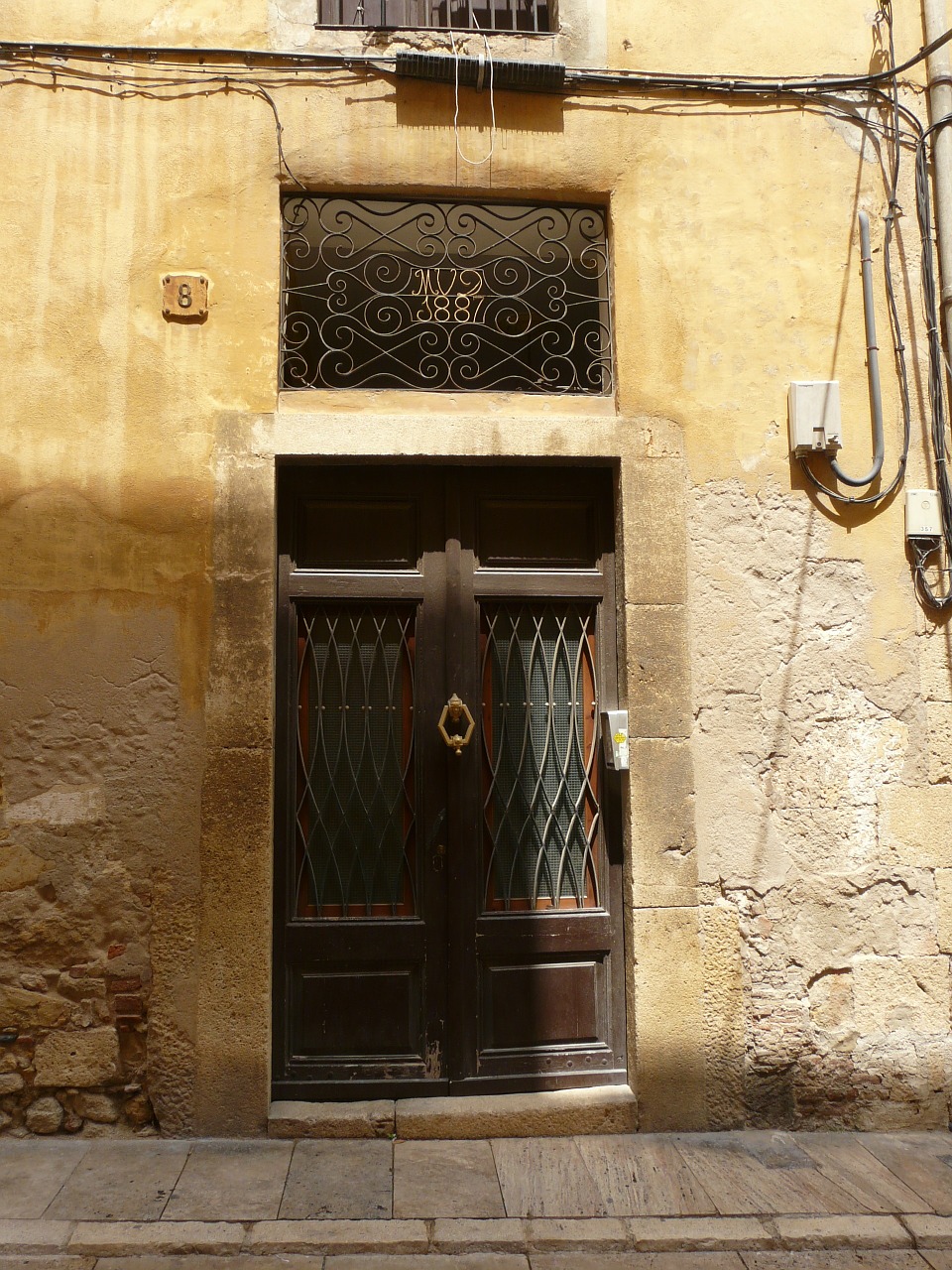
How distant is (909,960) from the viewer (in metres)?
4.10

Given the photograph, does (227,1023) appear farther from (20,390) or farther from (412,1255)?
(20,390)

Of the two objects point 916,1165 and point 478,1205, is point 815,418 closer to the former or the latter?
point 916,1165

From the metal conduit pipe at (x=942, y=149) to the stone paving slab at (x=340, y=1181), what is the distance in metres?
4.03

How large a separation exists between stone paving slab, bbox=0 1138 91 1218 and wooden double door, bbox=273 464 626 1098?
816 millimetres

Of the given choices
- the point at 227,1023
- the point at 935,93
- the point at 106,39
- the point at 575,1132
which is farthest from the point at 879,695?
the point at 106,39

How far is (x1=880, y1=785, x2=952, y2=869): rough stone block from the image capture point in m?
4.16

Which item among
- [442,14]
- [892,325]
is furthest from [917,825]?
[442,14]

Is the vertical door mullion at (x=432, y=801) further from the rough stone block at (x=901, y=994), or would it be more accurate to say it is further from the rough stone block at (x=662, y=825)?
the rough stone block at (x=901, y=994)

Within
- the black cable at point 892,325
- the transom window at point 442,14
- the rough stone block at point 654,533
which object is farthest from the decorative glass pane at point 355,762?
the transom window at point 442,14

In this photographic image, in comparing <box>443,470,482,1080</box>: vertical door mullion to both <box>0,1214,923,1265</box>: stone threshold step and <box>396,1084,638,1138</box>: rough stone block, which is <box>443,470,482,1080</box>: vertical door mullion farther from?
<box>0,1214,923,1265</box>: stone threshold step

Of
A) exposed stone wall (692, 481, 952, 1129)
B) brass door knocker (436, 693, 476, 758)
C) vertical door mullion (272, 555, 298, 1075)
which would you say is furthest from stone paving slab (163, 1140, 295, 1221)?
exposed stone wall (692, 481, 952, 1129)

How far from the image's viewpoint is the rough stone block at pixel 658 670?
4.14 meters

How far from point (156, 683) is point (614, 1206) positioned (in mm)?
2532

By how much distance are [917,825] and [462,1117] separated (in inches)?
86.2
